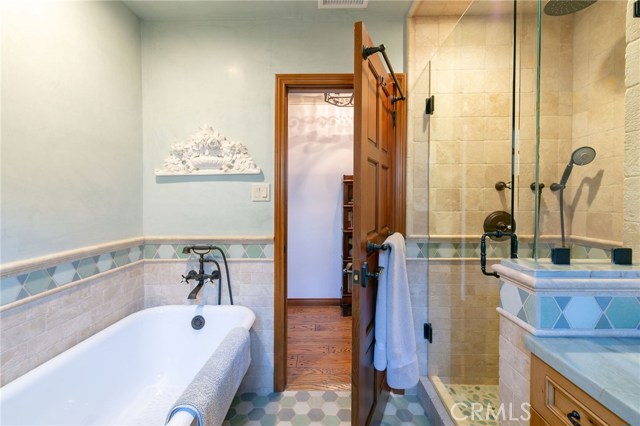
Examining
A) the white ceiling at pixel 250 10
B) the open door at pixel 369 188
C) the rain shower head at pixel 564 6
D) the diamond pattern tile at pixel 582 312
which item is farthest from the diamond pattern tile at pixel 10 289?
the rain shower head at pixel 564 6

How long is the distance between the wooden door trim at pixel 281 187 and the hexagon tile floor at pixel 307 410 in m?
0.14

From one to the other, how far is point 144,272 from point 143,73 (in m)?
1.36

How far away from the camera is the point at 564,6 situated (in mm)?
1147

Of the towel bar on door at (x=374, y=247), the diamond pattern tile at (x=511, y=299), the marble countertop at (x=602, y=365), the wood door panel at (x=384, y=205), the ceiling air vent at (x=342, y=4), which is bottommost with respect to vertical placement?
the marble countertop at (x=602, y=365)

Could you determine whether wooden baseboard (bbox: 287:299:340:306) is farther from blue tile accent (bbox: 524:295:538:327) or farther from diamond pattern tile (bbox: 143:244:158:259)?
blue tile accent (bbox: 524:295:538:327)

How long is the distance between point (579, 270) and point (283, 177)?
59.2 inches

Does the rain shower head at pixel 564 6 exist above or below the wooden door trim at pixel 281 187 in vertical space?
above

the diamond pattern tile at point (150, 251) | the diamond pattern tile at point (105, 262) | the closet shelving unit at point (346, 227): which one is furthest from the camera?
the closet shelving unit at point (346, 227)

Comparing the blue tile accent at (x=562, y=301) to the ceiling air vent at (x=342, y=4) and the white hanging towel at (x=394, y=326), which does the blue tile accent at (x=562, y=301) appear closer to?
the white hanging towel at (x=394, y=326)

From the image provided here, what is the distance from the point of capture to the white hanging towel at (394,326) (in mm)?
1380

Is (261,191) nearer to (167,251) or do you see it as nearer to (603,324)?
(167,251)

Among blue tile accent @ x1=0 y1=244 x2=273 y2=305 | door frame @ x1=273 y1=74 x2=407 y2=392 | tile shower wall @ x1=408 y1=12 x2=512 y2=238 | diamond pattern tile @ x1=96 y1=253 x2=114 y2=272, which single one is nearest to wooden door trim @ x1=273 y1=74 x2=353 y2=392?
door frame @ x1=273 y1=74 x2=407 y2=392

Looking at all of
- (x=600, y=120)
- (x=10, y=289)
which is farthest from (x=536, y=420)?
(x=10, y=289)

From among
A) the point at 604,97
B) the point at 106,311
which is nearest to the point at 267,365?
the point at 106,311
